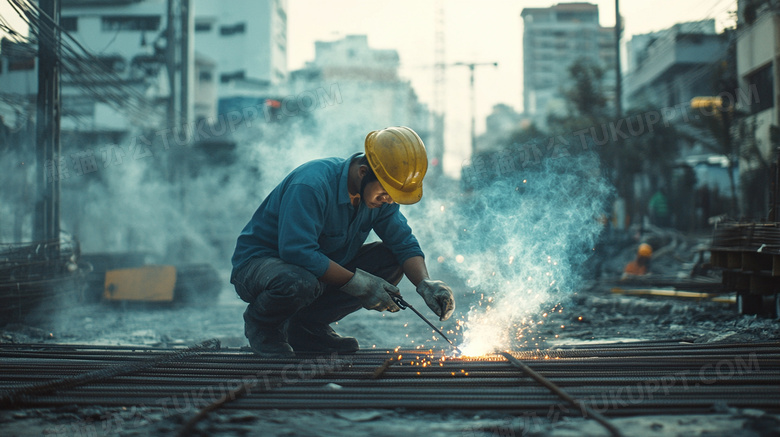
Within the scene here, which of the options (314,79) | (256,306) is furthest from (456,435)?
(314,79)

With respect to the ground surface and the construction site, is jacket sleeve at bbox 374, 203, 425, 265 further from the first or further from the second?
the ground surface

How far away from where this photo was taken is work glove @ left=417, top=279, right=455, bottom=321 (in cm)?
356

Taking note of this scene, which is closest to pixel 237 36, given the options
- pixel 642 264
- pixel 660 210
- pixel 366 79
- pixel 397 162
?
pixel 366 79

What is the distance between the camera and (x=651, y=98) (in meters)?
30.5

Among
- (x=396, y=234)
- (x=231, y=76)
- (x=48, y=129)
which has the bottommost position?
(x=396, y=234)

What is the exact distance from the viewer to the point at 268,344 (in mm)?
3623

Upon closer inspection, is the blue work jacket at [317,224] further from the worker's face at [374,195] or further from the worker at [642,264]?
the worker at [642,264]

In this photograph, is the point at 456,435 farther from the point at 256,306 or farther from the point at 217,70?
the point at 217,70

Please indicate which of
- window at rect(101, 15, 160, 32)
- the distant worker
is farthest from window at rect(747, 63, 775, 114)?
window at rect(101, 15, 160, 32)

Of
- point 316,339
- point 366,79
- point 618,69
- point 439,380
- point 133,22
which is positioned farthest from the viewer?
point 366,79

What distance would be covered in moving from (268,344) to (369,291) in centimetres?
66

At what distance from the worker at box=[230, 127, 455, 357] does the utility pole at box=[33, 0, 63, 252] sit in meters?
4.16

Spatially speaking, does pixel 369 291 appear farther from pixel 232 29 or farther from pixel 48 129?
pixel 232 29

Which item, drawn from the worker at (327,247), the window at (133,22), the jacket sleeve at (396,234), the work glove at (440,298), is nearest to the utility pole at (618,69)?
the jacket sleeve at (396,234)
